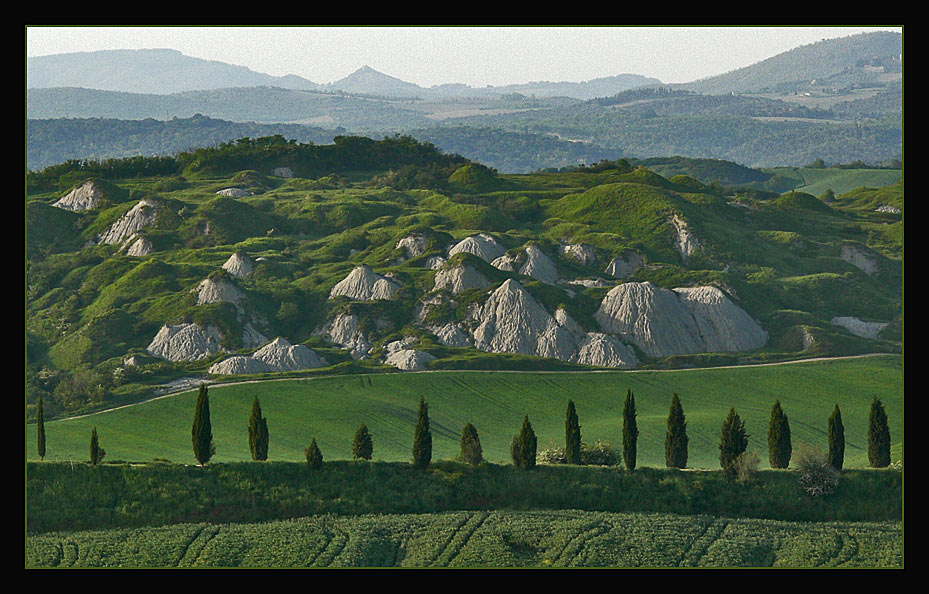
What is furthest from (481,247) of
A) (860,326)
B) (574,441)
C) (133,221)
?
(574,441)

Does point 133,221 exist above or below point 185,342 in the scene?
above

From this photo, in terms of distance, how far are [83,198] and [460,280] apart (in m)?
73.7

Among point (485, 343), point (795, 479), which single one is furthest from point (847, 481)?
point (485, 343)

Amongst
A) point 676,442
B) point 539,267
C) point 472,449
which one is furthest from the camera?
point 539,267

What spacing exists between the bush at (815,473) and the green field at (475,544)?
5055 mm

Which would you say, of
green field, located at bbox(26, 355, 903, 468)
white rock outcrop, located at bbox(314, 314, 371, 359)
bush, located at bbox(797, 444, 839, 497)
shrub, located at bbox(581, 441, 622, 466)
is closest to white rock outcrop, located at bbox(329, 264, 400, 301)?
white rock outcrop, located at bbox(314, 314, 371, 359)

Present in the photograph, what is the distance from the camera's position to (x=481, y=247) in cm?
14888

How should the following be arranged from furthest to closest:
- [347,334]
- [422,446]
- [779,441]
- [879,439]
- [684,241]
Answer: [684,241]
[347,334]
[879,439]
[779,441]
[422,446]

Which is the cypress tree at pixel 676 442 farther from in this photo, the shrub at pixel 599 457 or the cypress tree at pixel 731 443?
the shrub at pixel 599 457

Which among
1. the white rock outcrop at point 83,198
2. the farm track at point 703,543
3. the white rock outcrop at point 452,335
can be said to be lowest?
the farm track at point 703,543

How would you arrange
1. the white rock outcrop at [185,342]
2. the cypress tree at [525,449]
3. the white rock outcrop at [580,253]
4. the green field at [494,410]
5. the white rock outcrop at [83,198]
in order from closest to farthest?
the cypress tree at [525,449] → the green field at [494,410] → the white rock outcrop at [185,342] → the white rock outcrop at [580,253] → the white rock outcrop at [83,198]

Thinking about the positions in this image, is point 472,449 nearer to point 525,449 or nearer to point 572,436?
point 525,449

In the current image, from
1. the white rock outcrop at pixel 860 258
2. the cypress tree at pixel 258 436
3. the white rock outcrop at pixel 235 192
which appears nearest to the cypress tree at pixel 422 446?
the cypress tree at pixel 258 436

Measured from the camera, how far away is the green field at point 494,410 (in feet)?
268
